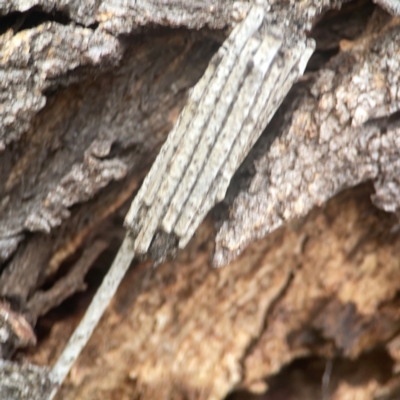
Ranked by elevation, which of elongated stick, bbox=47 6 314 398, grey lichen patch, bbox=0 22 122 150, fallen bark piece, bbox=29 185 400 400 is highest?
grey lichen patch, bbox=0 22 122 150

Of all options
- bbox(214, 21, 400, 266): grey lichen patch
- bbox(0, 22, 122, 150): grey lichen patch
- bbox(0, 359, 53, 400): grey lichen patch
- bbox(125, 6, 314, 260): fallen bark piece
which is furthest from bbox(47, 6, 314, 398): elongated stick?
bbox(0, 359, 53, 400): grey lichen patch

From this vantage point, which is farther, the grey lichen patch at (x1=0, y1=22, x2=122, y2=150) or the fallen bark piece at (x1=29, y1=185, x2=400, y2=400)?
the fallen bark piece at (x1=29, y1=185, x2=400, y2=400)

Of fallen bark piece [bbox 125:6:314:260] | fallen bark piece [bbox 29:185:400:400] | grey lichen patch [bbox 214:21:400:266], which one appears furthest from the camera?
fallen bark piece [bbox 29:185:400:400]

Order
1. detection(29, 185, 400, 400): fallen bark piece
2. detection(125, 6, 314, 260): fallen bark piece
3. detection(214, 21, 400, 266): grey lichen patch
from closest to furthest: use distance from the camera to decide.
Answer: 1. detection(125, 6, 314, 260): fallen bark piece
2. detection(214, 21, 400, 266): grey lichen patch
3. detection(29, 185, 400, 400): fallen bark piece

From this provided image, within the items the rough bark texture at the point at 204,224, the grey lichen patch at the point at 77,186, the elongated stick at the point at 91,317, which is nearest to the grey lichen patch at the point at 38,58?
the rough bark texture at the point at 204,224

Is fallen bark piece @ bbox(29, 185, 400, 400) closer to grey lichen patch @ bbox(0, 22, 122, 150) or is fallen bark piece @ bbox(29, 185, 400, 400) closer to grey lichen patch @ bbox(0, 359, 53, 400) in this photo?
grey lichen patch @ bbox(0, 359, 53, 400)

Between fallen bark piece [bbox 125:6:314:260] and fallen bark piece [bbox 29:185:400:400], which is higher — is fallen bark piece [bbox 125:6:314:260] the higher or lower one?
the higher one

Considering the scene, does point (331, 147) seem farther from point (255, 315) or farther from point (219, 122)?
point (255, 315)

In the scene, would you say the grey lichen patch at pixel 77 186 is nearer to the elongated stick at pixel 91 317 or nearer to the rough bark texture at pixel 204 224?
the rough bark texture at pixel 204 224
